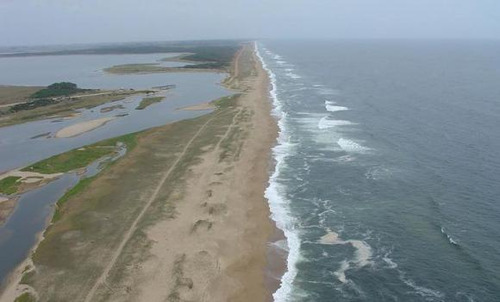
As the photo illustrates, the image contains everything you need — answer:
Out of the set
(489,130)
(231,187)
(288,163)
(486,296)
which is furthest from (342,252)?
(489,130)

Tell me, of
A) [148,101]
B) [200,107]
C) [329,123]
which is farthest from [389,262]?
[148,101]

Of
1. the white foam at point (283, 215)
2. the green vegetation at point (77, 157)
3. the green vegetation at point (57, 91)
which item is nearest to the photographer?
the white foam at point (283, 215)

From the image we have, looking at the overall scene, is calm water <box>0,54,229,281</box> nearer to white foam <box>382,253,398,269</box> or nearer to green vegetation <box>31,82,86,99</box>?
green vegetation <box>31,82,86,99</box>

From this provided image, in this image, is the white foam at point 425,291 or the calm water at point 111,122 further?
the calm water at point 111,122

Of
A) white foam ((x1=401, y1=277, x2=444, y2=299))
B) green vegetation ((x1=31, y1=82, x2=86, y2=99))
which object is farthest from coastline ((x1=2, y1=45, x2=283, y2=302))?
green vegetation ((x1=31, y1=82, x2=86, y2=99))

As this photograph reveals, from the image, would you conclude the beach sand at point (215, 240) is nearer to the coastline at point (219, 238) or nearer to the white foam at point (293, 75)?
the coastline at point (219, 238)

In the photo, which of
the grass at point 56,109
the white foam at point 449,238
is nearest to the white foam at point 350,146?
the white foam at point 449,238

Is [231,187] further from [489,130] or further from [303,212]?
[489,130]
